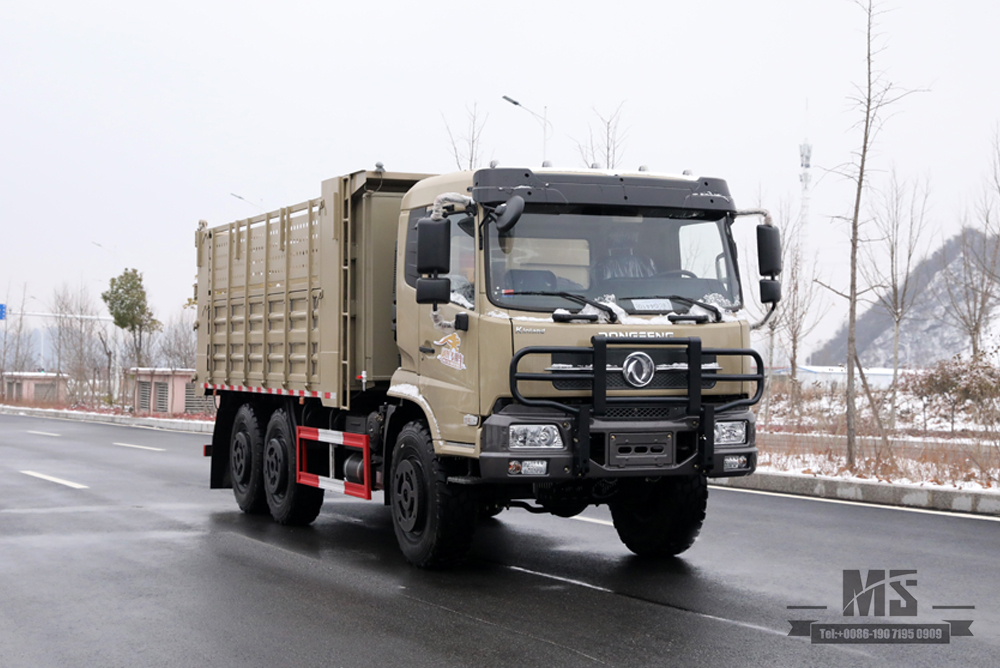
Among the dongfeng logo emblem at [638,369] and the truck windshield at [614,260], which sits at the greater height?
the truck windshield at [614,260]

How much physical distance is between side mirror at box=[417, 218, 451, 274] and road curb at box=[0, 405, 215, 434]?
53.9 ft

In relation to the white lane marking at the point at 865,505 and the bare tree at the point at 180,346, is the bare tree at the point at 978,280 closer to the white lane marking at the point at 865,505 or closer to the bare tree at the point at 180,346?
the white lane marking at the point at 865,505

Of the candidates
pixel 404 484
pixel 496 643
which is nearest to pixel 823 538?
pixel 404 484

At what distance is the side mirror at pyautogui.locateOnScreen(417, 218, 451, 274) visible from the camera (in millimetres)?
7203

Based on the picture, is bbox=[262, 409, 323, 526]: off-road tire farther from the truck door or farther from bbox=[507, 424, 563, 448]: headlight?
bbox=[507, 424, 563, 448]: headlight

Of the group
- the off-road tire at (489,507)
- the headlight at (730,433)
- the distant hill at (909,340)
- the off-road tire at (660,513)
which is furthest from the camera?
the distant hill at (909,340)

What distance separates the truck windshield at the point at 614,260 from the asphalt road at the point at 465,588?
79.0 inches

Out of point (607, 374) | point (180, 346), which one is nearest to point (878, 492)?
point (607, 374)

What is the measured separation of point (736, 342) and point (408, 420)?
2.64 m

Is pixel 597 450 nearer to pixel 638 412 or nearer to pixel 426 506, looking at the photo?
pixel 638 412

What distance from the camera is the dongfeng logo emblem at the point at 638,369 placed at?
7.28 meters

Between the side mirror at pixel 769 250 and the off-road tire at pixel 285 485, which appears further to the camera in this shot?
the off-road tire at pixel 285 485

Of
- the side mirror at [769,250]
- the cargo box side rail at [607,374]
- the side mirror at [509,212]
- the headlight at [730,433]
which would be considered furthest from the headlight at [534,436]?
the side mirror at [769,250]

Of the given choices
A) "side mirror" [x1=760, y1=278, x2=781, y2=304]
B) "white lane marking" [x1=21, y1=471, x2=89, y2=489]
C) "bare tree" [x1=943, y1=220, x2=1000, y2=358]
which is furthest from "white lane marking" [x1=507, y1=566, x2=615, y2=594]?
"bare tree" [x1=943, y1=220, x2=1000, y2=358]
